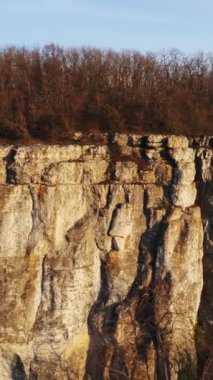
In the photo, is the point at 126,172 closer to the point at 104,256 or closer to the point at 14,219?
the point at 104,256

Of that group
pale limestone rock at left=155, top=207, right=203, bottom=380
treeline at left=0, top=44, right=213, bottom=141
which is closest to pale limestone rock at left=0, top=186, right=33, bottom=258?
treeline at left=0, top=44, right=213, bottom=141

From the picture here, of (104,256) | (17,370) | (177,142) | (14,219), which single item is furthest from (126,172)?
(17,370)

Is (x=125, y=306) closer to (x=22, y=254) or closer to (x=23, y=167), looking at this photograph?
(x=22, y=254)

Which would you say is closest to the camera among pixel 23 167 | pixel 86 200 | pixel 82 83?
pixel 23 167

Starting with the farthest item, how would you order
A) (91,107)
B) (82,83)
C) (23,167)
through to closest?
(82,83)
(91,107)
(23,167)

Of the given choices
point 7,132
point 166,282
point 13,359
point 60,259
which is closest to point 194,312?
point 166,282

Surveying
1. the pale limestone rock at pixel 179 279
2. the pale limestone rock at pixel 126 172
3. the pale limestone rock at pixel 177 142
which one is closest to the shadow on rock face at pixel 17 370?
the pale limestone rock at pixel 179 279
